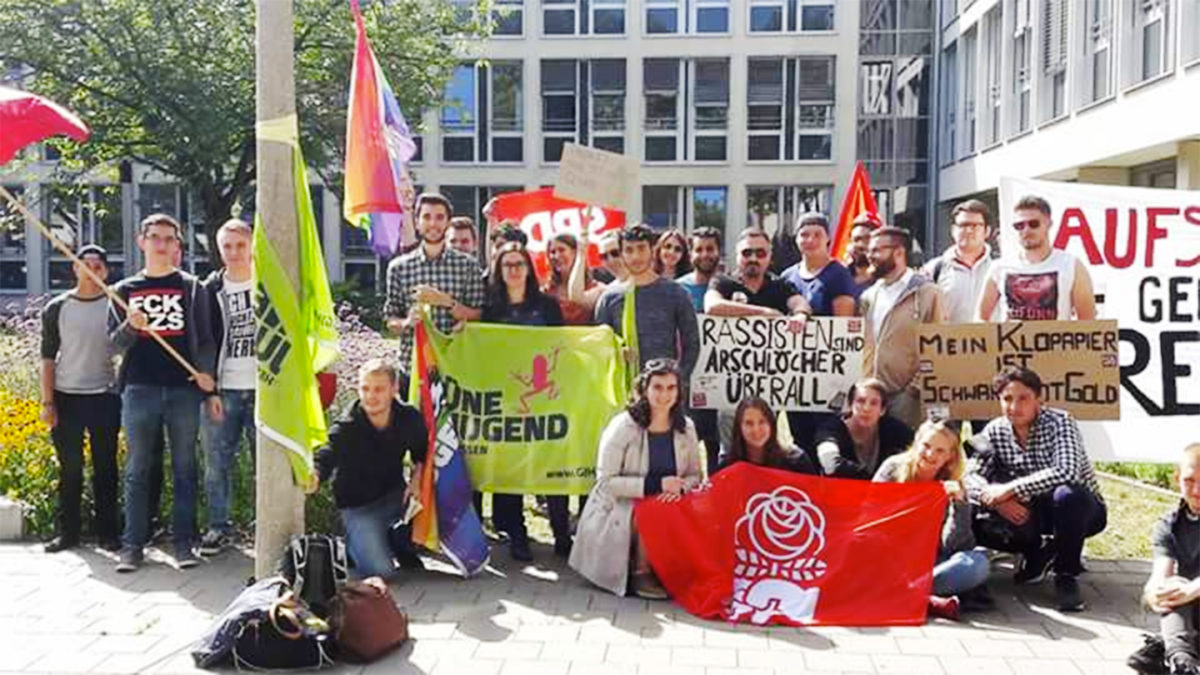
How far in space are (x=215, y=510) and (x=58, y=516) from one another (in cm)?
113

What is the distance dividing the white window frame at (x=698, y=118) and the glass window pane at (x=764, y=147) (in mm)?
717

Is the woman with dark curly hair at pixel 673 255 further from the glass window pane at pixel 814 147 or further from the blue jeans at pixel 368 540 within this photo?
the glass window pane at pixel 814 147

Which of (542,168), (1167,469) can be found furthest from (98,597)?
(542,168)

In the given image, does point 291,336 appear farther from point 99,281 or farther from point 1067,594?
point 1067,594

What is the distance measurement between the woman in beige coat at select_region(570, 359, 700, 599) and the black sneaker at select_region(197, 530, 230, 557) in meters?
2.35

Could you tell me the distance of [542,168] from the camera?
3369 centimetres

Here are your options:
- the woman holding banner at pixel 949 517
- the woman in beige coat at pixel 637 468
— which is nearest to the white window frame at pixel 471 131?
the woman in beige coat at pixel 637 468

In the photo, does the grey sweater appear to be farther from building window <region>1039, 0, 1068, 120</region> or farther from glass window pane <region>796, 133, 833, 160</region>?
glass window pane <region>796, 133, 833, 160</region>

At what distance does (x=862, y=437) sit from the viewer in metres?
6.66

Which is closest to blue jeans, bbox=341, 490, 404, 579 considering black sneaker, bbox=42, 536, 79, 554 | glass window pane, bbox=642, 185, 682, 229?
black sneaker, bbox=42, 536, 79, 554

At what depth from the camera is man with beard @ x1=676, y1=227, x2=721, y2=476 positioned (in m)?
7.35

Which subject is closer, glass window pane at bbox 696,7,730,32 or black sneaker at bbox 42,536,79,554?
black sneaker at bbox 42,536,79,554

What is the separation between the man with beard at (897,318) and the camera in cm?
692

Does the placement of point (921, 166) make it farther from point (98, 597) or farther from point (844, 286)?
point (98, 597)
